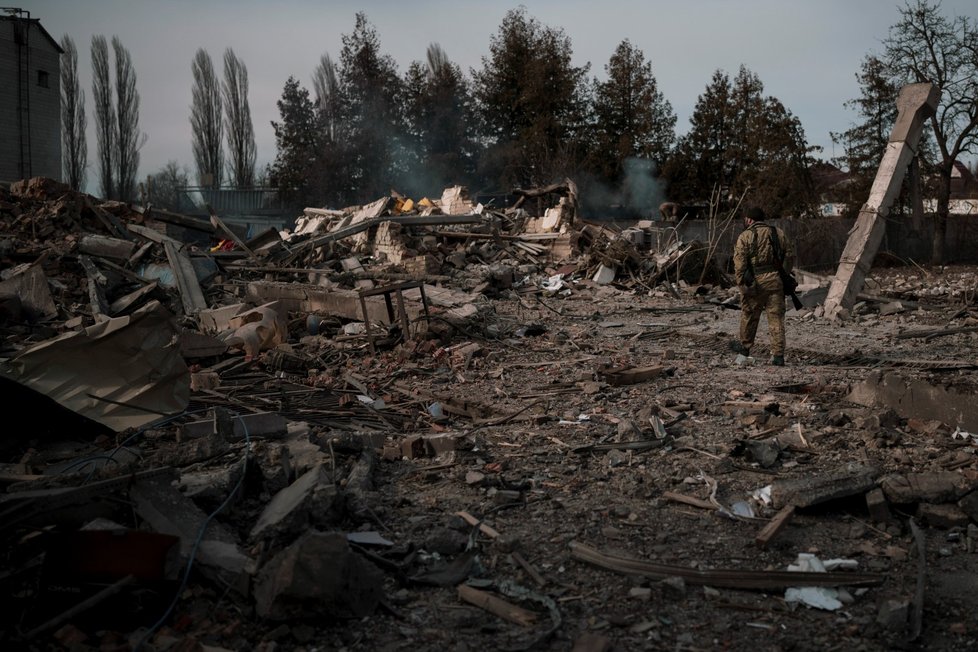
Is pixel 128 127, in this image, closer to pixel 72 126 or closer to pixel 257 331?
pixel 72 126

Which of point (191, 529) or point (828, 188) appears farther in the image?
point (828, 188)

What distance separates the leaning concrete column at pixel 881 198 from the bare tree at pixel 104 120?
3486 cm

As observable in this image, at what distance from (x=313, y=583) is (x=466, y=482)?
6.61ft

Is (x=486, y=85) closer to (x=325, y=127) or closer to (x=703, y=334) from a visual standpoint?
(x=325, y=127)

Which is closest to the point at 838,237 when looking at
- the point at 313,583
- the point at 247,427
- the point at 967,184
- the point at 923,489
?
the point at 967,184

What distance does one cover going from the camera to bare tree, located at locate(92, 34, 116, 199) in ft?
124

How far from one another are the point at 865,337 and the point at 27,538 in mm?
10850

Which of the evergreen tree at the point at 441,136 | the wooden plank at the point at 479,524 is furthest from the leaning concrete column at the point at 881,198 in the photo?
the evergreen tree at the point at 441,136

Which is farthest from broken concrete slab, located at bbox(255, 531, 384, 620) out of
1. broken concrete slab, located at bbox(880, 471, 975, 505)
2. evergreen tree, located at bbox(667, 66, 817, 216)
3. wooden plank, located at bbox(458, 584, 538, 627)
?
evergreen tree, located at bbox(667, 66, 817, 216)

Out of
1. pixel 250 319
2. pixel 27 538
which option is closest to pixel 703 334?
pixel 250 319

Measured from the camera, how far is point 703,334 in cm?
1148

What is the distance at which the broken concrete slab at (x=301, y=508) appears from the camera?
4090 mm

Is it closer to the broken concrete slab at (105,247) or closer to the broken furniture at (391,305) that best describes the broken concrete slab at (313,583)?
the broken furniture at (391,305)

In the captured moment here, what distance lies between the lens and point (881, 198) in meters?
13.4
